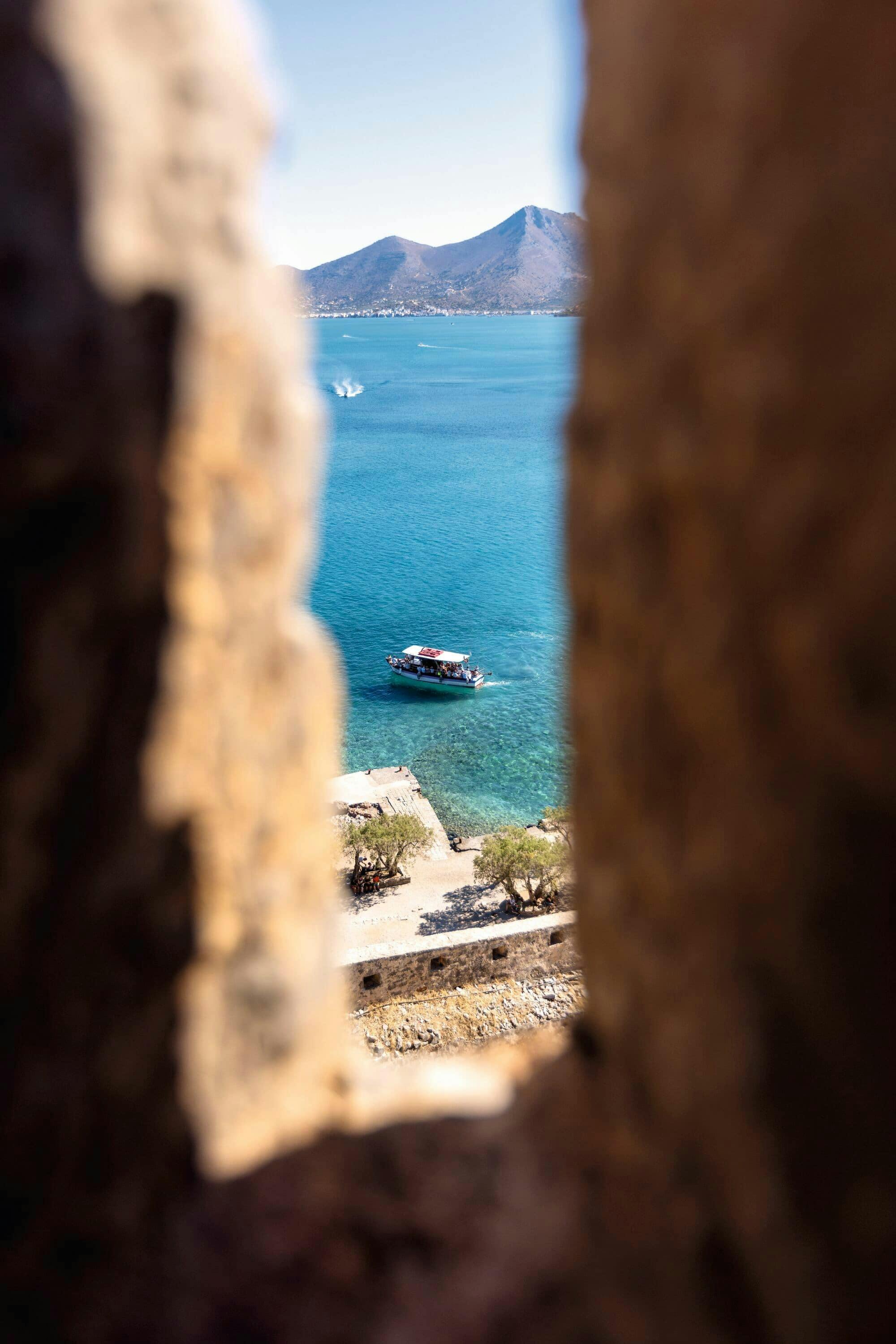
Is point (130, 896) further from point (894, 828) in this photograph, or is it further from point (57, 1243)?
point (894, 828)

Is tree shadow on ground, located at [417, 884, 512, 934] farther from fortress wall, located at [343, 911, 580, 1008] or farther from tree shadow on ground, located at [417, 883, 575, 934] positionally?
fortress wall, located at [343, 911, 580, 1008]

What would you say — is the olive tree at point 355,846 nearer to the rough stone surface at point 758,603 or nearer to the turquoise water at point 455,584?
the turquoise water at point 455,584

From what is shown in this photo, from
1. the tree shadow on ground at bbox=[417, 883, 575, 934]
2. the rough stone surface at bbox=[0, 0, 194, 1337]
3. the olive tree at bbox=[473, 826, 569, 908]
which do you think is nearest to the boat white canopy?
the tree shadow on ground at bbox=[417, 883, 575, 934]

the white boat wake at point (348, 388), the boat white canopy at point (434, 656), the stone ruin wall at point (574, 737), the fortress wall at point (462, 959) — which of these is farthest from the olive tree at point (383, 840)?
the white boat wake at point (348, 388)

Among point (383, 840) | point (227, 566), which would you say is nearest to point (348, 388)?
point (383, 840)

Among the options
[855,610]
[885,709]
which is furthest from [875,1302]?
[855,610]

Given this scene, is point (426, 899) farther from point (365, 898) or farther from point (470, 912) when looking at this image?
point (365, 898)
